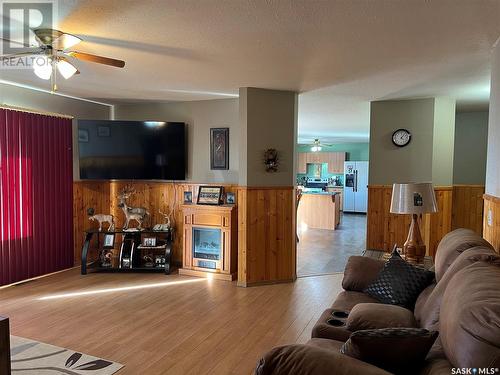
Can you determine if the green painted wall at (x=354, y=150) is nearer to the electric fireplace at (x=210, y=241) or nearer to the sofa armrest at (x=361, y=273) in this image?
the electric fireplace at (x=210, y=241)

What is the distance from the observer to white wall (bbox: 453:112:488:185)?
599 centimetres

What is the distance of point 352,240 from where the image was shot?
24.4 ft

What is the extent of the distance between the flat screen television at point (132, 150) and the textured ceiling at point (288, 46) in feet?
1.95

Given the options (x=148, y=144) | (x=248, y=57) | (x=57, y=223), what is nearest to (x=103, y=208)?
(x=57, y=223)

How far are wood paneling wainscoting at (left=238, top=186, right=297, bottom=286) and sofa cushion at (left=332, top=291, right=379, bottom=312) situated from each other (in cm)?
191

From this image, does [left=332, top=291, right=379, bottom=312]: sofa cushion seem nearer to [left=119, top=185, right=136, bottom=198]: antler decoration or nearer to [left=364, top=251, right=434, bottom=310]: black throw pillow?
[left=364, top=251, right=434, bottom=310]: black throw pillow

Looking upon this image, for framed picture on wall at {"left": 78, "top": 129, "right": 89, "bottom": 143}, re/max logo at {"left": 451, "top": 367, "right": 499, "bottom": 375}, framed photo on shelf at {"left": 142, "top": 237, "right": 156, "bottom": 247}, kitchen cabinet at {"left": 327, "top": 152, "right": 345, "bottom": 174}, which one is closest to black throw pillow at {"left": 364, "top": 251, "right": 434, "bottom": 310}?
re/max logo at {"left": 451, "top": 367, "right": 499, "bottom": 375}

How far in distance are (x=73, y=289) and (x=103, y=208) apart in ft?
5.26

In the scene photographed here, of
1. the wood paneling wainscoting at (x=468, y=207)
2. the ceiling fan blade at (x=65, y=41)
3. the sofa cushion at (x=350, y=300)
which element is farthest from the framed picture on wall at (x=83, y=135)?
the wood paneling wainscoting at (x=468, y=207)

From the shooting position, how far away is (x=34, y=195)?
15.1 ft

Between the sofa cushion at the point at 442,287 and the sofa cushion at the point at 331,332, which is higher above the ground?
the sofa cushion at the point at 442,287

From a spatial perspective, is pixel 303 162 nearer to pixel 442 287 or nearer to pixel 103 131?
pixel 103 131

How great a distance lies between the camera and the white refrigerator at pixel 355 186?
1122 cm

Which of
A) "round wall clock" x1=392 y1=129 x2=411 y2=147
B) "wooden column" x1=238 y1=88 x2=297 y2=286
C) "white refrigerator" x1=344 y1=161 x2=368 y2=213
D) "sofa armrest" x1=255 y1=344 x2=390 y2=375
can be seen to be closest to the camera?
"sofa armrest" x1=255 y1=344 x2=390 y2=375
